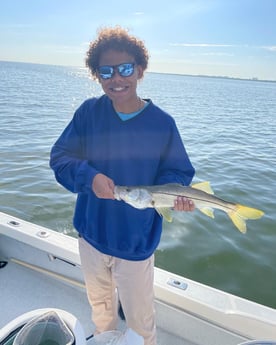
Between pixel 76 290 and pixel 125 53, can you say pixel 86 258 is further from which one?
pixel 125 53

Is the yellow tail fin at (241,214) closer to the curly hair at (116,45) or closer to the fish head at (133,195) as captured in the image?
the fish head at (133,195)

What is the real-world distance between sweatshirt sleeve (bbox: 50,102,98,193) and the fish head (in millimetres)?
220

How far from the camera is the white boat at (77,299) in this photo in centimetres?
265

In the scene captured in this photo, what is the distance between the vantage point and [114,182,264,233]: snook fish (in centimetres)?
216

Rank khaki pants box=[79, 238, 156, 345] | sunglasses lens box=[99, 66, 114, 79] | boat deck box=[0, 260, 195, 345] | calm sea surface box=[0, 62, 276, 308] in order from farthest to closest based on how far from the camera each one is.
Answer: calm sea surface box=[0, 62, 276, 308] < boat deck box=[0, 260, 195, 345] < khaki pants box=[79, 238, 156, 345] < sunglasses lens box=[99, 66, 114, 79]

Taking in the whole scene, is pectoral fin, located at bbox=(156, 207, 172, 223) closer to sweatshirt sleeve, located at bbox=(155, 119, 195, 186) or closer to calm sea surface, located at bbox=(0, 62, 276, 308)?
sweatshirt sleeve, located at bbox=(155, 119, 195, 186)

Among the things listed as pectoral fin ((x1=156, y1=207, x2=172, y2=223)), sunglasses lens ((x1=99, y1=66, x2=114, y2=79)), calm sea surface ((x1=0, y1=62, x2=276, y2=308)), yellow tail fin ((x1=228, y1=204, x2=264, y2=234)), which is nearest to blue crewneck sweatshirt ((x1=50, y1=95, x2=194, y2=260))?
pectoral fin ((x1=156, y1=207, x2=172, y2=223))

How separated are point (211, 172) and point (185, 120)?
11253mm

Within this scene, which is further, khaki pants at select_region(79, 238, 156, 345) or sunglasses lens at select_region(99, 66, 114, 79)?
khaki pants at select_region(79, 238, 156, 345)

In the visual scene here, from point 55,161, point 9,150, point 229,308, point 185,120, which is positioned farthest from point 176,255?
point 185,120

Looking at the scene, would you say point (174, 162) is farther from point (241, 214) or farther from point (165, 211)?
point (241, 214)

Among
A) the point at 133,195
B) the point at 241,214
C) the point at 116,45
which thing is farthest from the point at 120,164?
the point at 241,214

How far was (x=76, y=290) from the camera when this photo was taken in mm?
3596

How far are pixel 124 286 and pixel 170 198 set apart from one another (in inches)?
29.6
